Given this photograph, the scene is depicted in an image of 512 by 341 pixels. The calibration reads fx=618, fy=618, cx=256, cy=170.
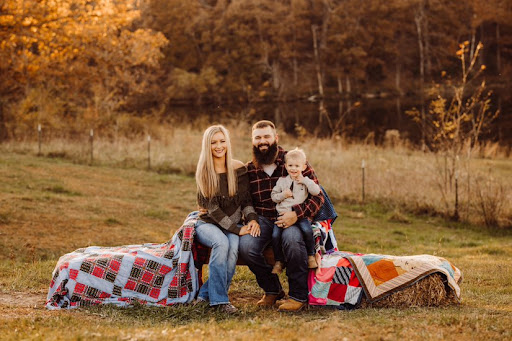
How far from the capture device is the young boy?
212 inches

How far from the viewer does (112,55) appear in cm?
1795

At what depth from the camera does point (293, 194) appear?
18.1ft

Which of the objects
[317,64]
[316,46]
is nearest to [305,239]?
[317,64]

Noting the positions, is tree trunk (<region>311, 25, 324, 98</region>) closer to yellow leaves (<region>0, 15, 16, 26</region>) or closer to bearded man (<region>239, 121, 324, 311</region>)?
yellow leaves (<region>0, 15, 16, 26</region>)

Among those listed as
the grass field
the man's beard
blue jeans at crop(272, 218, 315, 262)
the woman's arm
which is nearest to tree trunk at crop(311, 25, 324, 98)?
the grass field

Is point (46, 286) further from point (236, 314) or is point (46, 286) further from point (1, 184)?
point (1, 184)

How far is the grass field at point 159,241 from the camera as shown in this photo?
4277 millimetres

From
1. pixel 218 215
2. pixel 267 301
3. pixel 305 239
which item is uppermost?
pixel 218 215

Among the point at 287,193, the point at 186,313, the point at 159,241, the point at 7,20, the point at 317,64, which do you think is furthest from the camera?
the point at 317,64

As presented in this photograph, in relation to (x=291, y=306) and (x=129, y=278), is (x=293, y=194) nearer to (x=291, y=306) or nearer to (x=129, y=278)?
(x=291, y=306)

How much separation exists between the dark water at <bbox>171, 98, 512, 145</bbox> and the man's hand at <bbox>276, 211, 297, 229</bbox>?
51.2 ft

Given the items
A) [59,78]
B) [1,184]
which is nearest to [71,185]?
[1,184]

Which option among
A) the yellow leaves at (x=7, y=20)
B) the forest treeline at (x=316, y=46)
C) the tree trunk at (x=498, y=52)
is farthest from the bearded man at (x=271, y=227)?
the tree trunk at (x=498, y=52)

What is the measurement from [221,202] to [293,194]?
0.66 m
